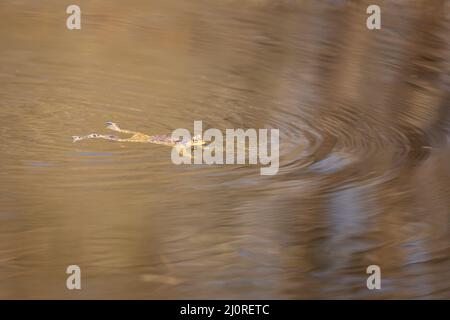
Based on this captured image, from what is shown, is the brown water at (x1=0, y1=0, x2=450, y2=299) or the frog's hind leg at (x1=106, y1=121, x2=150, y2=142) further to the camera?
the frog's hind leg at (x1=106, y1=121, x2=150, y2=142)

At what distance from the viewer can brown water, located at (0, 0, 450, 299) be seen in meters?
2.12

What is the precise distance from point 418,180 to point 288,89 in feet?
3.25

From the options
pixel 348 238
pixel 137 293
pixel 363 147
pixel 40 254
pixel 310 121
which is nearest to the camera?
pixel 137 293

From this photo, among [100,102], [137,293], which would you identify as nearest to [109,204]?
[137,293]

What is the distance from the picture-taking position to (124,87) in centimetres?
358

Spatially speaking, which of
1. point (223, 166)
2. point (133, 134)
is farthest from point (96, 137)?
point (223, 166)

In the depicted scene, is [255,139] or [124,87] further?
[124,87]

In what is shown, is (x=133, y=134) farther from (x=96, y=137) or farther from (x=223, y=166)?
(x=223, y=166)

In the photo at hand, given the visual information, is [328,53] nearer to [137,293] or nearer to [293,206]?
[293,206]

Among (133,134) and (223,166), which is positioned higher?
(133,134)

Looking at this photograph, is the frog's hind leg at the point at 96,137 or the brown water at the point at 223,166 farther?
the frog's hind leg at the point at 96,137

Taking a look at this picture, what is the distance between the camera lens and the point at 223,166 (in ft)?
9.19

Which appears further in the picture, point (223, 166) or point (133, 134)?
point (133, 134)

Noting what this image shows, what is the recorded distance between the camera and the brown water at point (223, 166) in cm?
212
